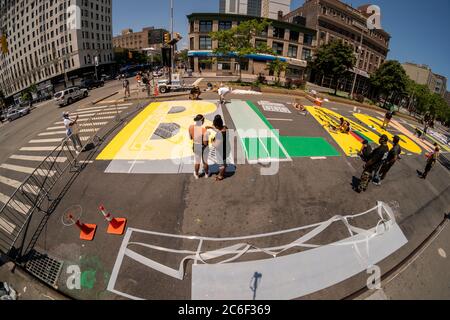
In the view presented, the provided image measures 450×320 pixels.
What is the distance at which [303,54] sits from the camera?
51.7 metres

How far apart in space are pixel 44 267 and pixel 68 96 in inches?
1179

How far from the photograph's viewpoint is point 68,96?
2789 cm

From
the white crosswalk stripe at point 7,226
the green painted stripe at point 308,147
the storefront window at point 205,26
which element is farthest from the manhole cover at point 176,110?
the storefront window at point 205,26

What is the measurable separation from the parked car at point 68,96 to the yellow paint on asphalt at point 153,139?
61.5 feet

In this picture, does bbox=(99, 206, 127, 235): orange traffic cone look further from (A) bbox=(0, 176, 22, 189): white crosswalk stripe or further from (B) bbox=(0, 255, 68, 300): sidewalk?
(A) bbox=(0, 176, 22, 189): white crosswalk stripe

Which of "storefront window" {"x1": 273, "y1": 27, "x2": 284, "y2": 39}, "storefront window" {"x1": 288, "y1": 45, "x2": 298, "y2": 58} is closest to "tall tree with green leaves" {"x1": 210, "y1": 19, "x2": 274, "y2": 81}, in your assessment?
"storefront window" {"x1": 273, "y1": 27, "x2": 284, "y2": 39}

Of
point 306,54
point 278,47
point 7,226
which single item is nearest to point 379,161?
point 7,226

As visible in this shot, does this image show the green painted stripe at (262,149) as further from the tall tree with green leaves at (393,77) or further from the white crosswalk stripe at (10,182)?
the tall tree with green leaves at (393,77)

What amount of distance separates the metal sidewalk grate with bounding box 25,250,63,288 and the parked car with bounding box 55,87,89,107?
92.8 feet

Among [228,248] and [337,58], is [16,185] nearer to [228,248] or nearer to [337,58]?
[228,248]

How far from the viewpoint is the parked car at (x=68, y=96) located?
27016mm

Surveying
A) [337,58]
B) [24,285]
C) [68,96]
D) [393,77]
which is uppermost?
[337,58]
